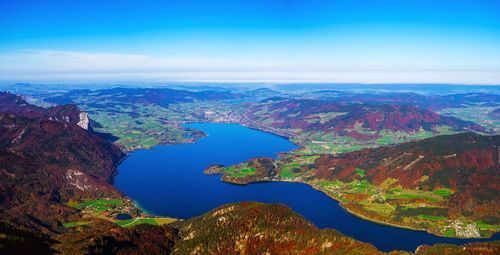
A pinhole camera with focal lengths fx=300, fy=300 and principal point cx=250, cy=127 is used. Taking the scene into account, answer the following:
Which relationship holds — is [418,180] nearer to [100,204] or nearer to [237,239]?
[237,239]

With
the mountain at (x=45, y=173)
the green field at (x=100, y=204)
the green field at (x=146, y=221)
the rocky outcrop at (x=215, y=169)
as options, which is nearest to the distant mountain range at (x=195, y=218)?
the mountain at (x=45, y=173)

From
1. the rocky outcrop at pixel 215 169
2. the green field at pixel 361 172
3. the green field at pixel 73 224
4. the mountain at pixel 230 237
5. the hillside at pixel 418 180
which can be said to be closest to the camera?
→ the mountain at pixel 230 237

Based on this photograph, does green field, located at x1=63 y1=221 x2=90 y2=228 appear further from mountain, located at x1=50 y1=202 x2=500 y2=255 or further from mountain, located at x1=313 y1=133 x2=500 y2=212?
mountain, located at x1=313 y1=133 x2=500 y2=212

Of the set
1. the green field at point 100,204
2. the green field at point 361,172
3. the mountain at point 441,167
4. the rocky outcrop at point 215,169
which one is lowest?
the green field at point 100,204

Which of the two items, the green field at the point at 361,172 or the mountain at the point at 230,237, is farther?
the green field at the point at 361,172

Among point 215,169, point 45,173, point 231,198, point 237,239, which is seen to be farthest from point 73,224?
point 215,169

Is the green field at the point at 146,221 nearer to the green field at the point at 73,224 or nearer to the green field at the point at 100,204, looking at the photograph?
the green field at the point at 73,224

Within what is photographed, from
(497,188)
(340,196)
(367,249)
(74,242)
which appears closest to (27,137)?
(74,242)

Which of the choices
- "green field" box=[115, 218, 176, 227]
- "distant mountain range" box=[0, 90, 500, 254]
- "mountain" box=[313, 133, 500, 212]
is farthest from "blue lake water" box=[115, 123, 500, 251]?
"mountain" box=[313, 133, 500, 212]
